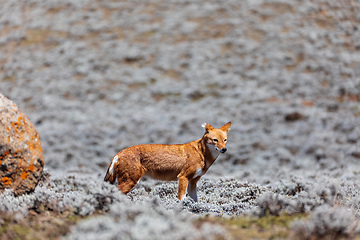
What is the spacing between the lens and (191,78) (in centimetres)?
1574

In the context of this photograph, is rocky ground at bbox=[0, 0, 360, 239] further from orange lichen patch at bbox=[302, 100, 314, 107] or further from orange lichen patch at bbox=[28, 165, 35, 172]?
orange lichen patch at bbox=[28, 165, 35, 172]

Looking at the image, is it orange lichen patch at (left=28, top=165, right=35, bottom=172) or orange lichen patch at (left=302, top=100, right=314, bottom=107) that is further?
orange lichen patch at (left=302, top=100, right=314, bottom=107)

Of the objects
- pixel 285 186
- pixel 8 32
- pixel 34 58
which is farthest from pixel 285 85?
pixel 8 32

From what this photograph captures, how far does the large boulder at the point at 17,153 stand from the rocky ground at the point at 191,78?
5.57 metres

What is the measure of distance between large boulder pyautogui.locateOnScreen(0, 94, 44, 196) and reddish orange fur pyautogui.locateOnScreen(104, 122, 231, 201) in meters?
1.32

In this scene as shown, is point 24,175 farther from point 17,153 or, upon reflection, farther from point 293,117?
point 293,117

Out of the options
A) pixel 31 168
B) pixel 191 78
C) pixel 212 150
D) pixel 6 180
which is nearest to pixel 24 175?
pixel 31 168

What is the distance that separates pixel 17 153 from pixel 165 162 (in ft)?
7.85

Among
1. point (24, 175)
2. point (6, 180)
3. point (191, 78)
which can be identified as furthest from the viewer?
point (191, 78)

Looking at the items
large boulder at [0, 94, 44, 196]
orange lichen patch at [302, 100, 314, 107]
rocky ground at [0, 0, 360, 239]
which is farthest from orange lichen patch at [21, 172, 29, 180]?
orange lichen patch at [302, 100, 314, 107]

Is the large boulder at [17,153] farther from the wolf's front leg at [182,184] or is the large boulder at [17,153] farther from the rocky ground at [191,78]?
the rocky ground at [191,78]

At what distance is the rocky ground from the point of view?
45.5ft

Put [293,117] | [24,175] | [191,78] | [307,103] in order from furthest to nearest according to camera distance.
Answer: [191,78] → [307,103] → [293,117] → [24,175]

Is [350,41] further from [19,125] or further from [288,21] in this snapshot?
[19,125]
